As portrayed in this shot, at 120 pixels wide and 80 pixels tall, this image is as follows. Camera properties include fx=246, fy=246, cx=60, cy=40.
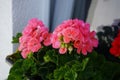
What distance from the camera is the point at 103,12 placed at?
125 cm

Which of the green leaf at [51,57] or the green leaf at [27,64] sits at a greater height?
the green leaf at [51,57]

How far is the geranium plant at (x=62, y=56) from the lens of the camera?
82 cm

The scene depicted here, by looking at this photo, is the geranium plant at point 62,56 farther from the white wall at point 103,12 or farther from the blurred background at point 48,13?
the white wall at point 103,12

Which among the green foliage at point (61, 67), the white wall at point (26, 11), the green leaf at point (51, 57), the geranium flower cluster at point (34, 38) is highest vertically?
the white wall at point (26, 11)

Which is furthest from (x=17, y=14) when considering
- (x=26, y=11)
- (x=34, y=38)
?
(x=34, y=38)

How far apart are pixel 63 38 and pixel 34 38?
119 mm

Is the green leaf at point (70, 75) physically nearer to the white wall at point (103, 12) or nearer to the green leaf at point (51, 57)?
the green leaf at point (51, 57)

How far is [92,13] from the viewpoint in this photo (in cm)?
128

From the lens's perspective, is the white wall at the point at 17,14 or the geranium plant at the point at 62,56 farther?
the white wall at the point at 17,14

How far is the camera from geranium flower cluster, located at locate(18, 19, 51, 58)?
0.88 meters

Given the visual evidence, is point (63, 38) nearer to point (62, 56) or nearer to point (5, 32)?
point (62, 56)

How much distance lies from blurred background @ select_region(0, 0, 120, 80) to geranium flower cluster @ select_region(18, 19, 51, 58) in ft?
0.72

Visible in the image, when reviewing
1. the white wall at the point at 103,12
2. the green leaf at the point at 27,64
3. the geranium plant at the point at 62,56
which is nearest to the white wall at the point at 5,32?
the geranium plant at the point at 62,56

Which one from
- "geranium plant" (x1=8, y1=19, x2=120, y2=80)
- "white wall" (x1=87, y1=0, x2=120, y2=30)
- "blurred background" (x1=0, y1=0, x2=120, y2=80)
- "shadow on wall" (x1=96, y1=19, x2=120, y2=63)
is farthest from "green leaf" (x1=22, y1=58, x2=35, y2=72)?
"white wall" (x1=87, y1=0, x2=120, y2=30)
